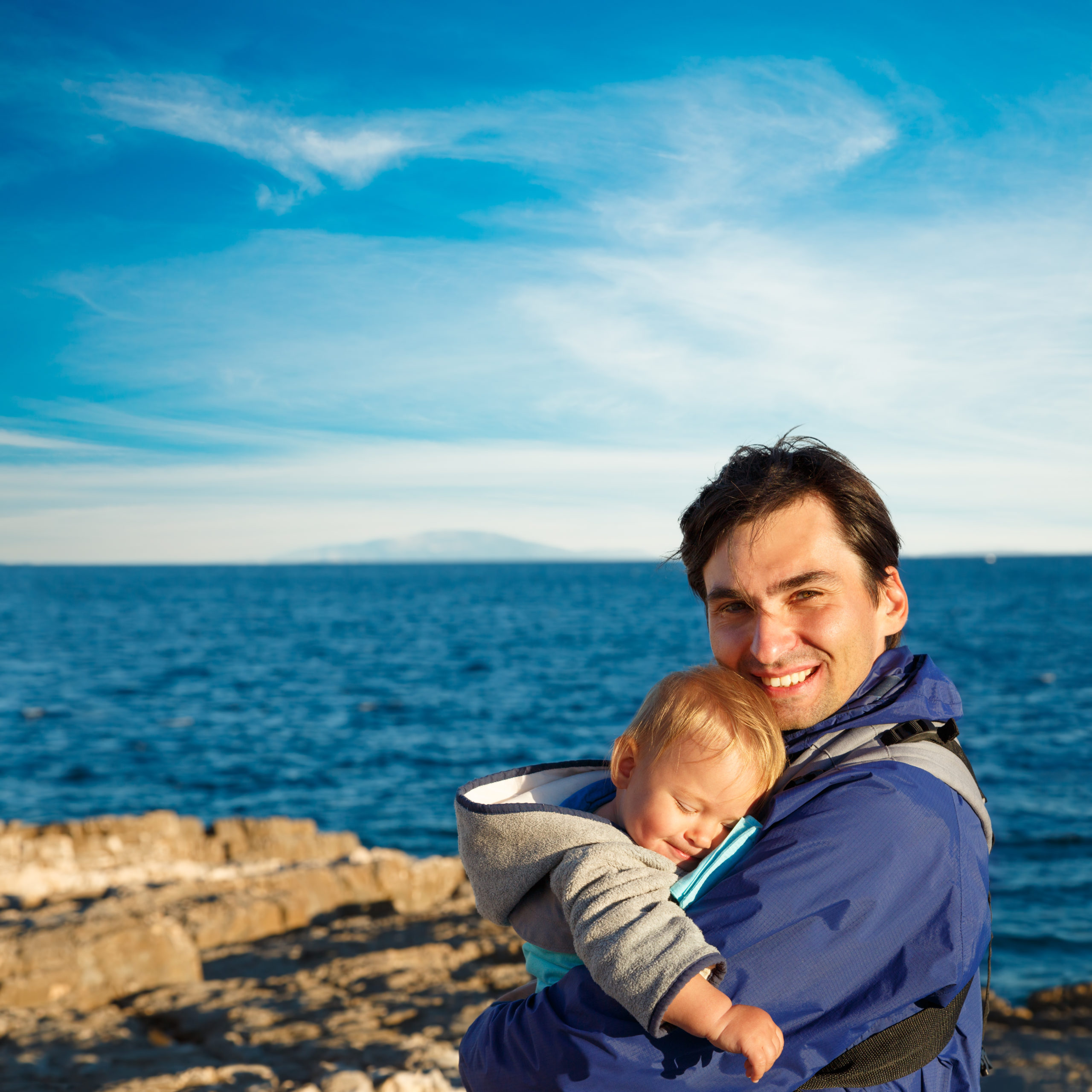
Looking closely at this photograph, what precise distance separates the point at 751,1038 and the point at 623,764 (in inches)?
33.1

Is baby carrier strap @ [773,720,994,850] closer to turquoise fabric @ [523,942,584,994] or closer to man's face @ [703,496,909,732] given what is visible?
man's face @ [703,496,909,732]

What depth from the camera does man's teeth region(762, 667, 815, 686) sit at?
235 centimetres

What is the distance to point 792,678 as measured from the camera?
235 centimetres

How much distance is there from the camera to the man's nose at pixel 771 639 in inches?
92.2

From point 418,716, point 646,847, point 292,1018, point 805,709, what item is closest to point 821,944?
point 646,847

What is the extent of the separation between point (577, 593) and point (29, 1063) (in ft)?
298

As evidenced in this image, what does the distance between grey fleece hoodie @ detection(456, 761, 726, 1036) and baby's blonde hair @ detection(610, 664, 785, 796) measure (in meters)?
0.24

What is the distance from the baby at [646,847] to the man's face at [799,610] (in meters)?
0.10

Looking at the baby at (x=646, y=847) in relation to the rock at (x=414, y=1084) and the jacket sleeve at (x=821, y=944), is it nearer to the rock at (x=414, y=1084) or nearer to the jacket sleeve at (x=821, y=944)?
the jacket sleeve at (x=821, y=944)

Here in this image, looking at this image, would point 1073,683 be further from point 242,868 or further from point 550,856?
point 550,856

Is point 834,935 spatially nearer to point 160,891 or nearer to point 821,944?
point 821,944

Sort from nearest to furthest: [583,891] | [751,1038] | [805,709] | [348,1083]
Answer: [751,1038] < [583,891] < [805,709] < [348,1083]

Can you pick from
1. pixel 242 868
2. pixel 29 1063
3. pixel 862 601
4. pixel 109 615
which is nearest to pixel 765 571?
pixel 862 601

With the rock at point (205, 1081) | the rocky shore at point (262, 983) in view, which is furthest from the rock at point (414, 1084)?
the rock at point (205, 1081)
